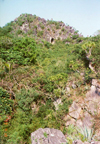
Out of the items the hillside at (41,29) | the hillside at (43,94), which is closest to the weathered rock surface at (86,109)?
the hillside at (43,94)

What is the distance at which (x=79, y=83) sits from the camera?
27.5ft

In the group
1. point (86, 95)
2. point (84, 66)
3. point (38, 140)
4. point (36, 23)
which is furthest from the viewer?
point (36, 23)

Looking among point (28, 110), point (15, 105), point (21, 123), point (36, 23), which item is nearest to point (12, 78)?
point (15, 105)

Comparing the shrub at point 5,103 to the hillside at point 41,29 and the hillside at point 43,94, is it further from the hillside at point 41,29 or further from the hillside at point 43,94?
the hillside at point 41,29

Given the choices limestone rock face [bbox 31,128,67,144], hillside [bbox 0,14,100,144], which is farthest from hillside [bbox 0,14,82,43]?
limestone rock face [bbox 31,128,67,144]

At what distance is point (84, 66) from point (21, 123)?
7.89 meters

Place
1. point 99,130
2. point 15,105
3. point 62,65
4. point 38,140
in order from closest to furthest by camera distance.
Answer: point 38,140 → point 99,130 → point 15,105 → point 62,65

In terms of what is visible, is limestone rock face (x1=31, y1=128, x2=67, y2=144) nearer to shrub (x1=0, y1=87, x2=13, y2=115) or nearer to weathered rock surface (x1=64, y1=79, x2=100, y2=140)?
weathered rock surface (x1=64, y1=79, x2=100, y2=140)

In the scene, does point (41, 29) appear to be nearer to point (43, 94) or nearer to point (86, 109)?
point (43, 94)

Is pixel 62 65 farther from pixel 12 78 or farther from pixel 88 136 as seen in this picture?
pixel 88 136

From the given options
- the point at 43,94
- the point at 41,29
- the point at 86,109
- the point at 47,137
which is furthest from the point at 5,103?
the point at 41,29

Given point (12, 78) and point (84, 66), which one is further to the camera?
point (84, 66)

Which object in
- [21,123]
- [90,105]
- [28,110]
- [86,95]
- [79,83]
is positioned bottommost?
[21,123]

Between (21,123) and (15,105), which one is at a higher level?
(15,105)
